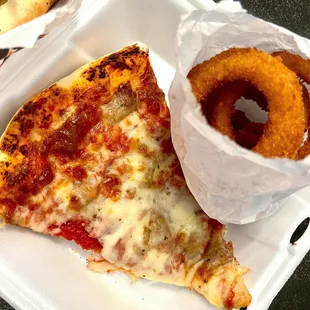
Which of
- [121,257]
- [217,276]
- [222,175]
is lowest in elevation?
[217,276]

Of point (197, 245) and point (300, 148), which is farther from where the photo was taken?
point (197, 245)

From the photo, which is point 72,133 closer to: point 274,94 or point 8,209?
point 8,209

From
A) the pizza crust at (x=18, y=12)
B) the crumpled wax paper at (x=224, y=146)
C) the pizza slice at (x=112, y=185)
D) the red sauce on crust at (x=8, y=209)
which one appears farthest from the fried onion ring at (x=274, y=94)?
the red sauce on crust at (x=8, y=209)

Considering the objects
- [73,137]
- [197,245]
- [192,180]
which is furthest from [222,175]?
[73,137]

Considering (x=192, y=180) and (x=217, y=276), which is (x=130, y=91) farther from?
(x=217, y=276)

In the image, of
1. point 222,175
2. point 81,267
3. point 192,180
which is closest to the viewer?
point 222,175

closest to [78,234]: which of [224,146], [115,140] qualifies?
[115,140]

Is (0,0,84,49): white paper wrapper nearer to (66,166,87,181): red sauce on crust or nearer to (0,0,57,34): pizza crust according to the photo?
(0,0,57,34): pizza crust
